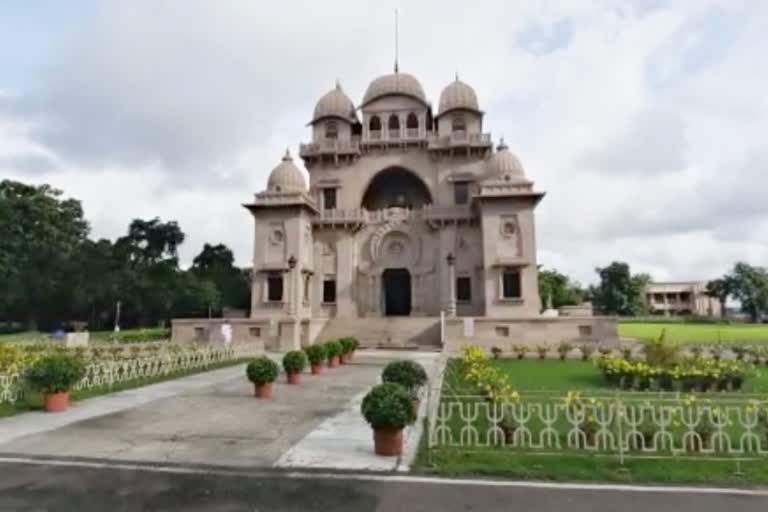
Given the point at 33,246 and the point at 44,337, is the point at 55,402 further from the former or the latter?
the point at 33,246

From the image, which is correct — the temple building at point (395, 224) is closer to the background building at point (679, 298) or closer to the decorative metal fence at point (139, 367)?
the decorative metal fence at point (139, 367)

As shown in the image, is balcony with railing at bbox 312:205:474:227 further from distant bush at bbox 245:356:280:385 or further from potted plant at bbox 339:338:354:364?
distant bush at bbox 245:356:280:385

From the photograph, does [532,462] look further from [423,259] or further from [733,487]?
[423,259]

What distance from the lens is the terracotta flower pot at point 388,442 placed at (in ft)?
21.9

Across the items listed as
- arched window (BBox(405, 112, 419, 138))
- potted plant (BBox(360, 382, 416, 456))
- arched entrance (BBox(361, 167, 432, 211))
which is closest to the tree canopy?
arched entrance (BBox(361, 167, 432, 211))

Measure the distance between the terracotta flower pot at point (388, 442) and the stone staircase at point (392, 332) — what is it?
2203cm

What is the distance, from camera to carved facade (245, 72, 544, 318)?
3097 centimetres

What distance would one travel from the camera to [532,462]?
20.6 ft

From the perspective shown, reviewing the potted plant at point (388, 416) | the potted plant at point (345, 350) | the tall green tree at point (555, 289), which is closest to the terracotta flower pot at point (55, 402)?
the potted plant at point (388, 416)

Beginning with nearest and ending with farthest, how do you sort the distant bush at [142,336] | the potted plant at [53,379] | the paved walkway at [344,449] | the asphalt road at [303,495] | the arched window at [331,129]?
the asphalt road at [303,495] → the paved walkway at [344,449] → the potted plant at [53,379] → the distant bush at [142,336] → the arched window at [331,129]

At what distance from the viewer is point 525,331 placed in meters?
27.6

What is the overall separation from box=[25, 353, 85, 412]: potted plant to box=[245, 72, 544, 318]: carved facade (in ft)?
66.2

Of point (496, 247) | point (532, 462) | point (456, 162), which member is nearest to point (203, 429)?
point (532, 462)

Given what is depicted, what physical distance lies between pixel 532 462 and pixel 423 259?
93.7ft
